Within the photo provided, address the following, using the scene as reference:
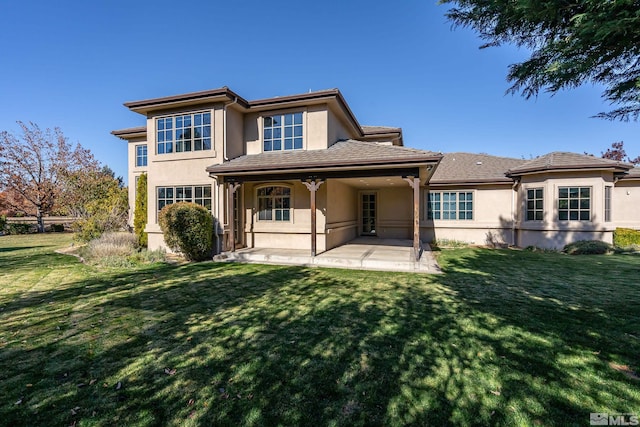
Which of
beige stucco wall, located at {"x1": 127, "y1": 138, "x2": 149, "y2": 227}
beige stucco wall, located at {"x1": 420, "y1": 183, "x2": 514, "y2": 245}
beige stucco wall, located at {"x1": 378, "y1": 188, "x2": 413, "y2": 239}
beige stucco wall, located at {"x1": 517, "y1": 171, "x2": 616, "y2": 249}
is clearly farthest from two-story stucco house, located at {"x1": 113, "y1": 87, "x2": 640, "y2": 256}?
beige stucco wall, located at {"x1": 127, "y1": 138, "x2": 149, "y2": 227}

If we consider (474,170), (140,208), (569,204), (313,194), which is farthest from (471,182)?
(140,208)

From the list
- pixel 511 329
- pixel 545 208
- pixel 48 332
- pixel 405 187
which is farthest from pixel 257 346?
pixel 545 208

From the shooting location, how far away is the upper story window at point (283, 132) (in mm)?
12062

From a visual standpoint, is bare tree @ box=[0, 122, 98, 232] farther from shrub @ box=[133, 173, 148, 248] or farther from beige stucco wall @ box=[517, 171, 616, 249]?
beige stucco wall @ box=[517, 171, 616, 249]

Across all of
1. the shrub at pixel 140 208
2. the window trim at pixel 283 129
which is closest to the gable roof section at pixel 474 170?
the window trim at pixel 283 129

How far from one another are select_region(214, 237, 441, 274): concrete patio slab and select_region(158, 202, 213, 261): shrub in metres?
0.84

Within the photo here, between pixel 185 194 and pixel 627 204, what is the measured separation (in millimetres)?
22585

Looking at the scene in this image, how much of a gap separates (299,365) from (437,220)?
14.1 meters

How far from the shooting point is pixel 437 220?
15672 mm

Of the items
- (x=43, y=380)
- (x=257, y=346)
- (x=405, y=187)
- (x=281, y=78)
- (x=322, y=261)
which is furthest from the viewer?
(x=281, y=78)

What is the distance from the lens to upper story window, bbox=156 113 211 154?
1170 cm

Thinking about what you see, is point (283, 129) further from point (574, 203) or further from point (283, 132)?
point (574, 203)

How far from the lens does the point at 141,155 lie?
1638 cm

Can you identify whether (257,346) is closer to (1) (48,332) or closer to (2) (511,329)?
(1) (48,332)
